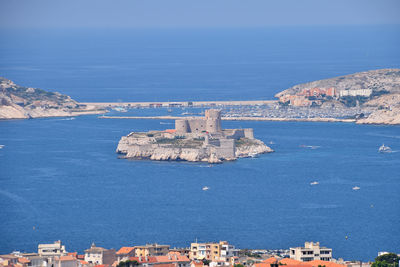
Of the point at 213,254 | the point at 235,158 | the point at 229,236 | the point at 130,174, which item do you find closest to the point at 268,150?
the point at 235,158

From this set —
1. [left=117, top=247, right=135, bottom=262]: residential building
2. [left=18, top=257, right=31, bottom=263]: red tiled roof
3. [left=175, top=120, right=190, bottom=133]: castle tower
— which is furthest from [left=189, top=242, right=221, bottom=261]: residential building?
[left=175, top=120, right=190, bottom=133]: castle tower

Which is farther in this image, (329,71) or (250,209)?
(329,71)

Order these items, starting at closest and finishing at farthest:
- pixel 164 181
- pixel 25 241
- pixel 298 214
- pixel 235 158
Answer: pixel 25 241
pixel 298 214
pixel 164 181
pixel 235 158

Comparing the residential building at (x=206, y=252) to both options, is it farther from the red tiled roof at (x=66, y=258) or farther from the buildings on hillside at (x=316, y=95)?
the buildings on hillside at (x=316, y=95)

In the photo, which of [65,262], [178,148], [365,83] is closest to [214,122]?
[178,148]

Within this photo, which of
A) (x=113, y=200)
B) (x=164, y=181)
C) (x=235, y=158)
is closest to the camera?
(x=113, y=200)

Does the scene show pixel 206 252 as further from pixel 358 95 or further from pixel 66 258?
pixel 358 95

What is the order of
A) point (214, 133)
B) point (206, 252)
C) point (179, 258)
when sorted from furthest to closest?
point (214, 133), point (206, 252), point (179, 258)

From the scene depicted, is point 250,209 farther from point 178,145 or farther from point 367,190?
point 178,145
